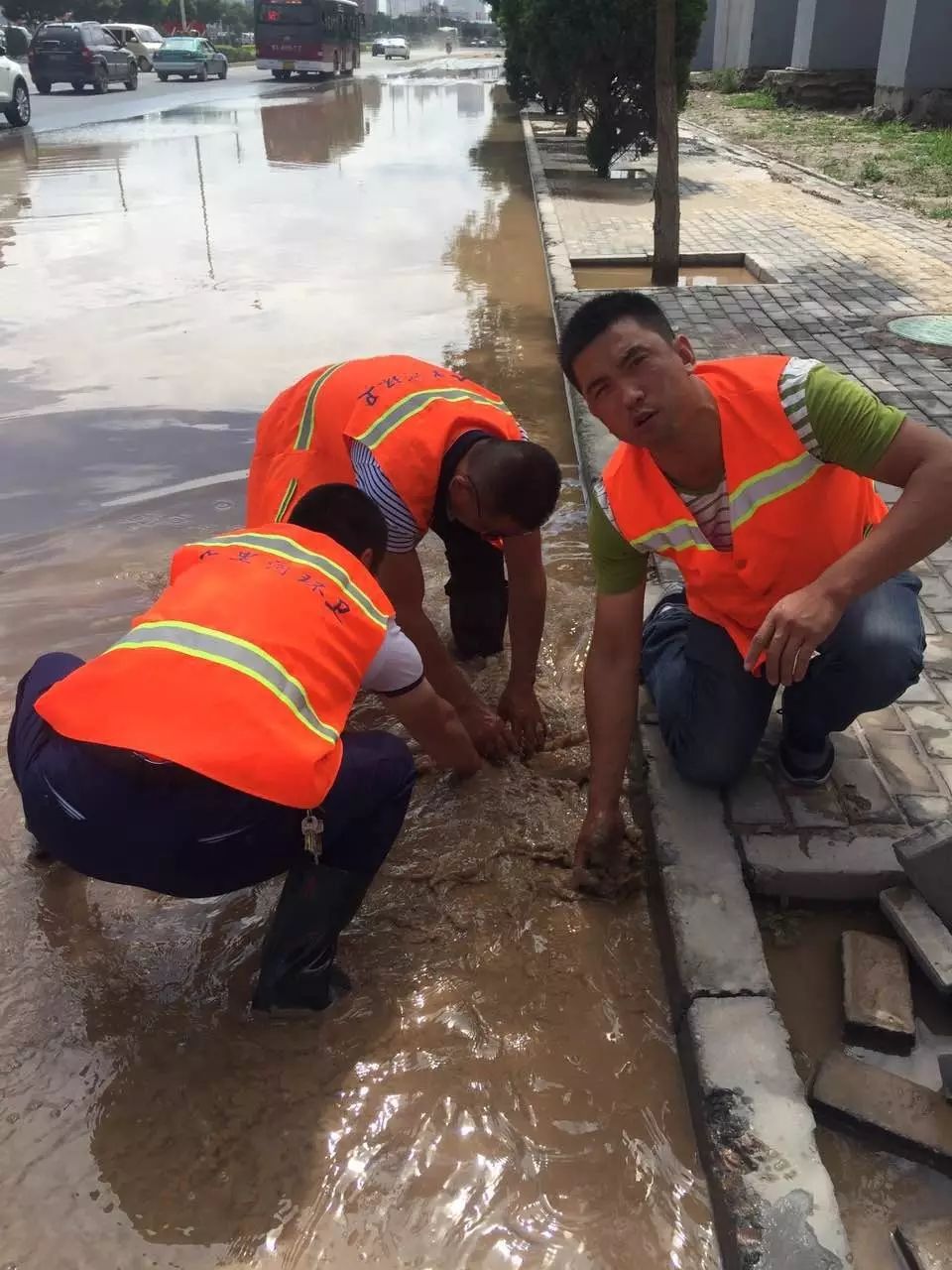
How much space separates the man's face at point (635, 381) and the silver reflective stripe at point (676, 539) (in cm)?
24

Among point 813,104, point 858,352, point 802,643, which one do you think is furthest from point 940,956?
point 813,104

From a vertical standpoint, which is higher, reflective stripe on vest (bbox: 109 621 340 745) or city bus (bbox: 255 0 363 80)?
city bus (bbox: 255 0 363 80)

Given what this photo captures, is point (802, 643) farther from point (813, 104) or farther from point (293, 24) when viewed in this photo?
point (293, 24)

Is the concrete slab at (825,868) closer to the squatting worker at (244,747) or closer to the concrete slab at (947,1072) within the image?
the concrete slab at (947,1072)

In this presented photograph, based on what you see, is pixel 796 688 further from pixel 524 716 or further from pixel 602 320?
pixel 602 320

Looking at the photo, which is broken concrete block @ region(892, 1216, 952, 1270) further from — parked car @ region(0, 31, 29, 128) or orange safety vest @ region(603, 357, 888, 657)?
parked car @ region(0, 31, 29, 128)

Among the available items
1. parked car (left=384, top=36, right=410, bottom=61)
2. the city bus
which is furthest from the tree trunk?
parked car (left=384, top=36, right=410, bottom=61)

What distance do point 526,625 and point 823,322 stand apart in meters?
4.97

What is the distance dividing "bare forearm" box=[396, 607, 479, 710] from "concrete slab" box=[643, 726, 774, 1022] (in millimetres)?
620

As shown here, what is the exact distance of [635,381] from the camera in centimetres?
227

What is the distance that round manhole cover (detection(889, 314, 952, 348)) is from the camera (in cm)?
646

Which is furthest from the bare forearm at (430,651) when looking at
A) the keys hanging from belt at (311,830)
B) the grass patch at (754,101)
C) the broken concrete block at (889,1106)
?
the grass patch at (754,101)

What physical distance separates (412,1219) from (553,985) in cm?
61

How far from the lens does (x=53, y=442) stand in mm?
5570
